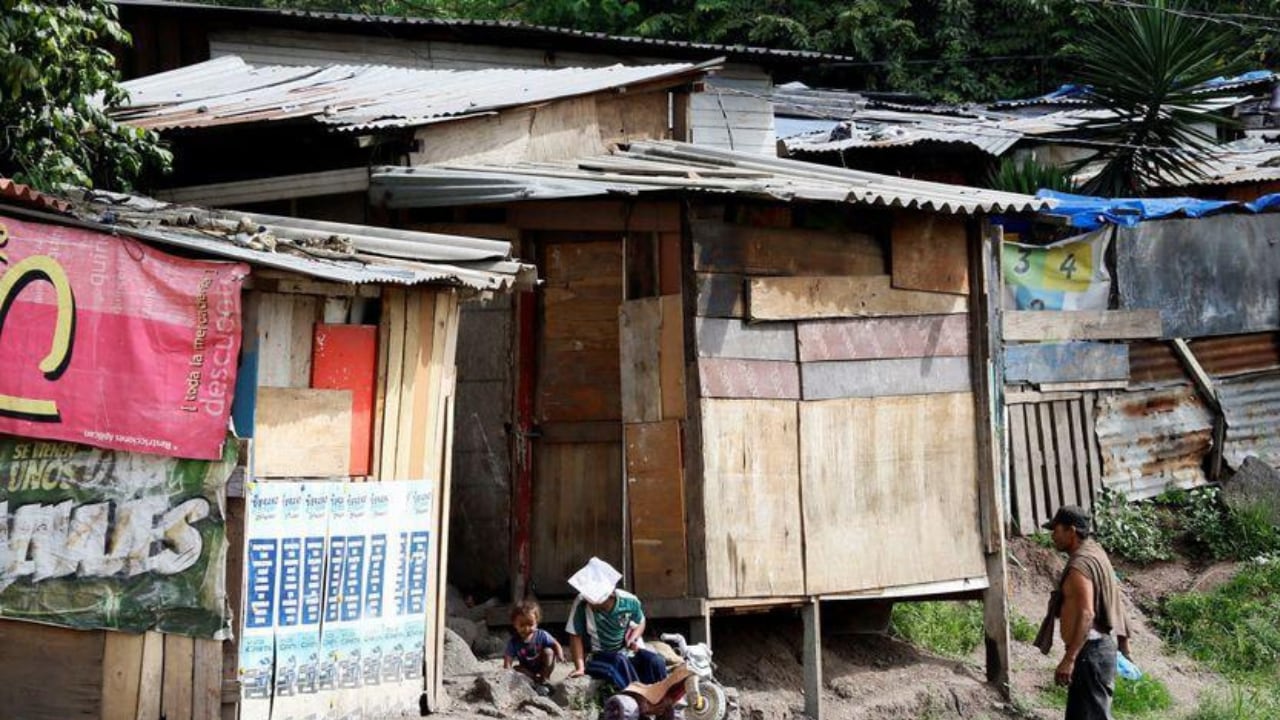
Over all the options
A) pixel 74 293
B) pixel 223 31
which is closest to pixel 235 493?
pixel 74 293

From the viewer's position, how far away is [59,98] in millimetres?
9547

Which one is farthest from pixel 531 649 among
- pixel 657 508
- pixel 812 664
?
pixel 812 664

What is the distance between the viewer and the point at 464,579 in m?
11.2

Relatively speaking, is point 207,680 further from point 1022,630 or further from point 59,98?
point 1022,630

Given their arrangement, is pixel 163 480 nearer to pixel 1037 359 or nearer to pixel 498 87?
pixel 498 87

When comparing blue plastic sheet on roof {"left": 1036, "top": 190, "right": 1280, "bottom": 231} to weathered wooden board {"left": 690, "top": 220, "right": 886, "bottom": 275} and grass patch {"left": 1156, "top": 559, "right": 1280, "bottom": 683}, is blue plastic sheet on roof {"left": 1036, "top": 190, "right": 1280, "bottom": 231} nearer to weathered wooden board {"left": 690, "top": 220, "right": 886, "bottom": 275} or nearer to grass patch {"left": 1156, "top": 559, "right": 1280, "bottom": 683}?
weathered wooden board {"left": 690, "top": 220, "right": 886, "bottom": 275}

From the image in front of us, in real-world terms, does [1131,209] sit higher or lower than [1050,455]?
higher

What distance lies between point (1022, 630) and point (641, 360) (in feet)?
13.8

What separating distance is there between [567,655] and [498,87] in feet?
15.1

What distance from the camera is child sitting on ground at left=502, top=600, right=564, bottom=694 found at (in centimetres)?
952

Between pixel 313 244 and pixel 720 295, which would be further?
pixel 720 295

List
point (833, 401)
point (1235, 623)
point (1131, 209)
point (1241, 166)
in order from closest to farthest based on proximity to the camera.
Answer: point (833, 401) → point (1235, 623) → point (1131, 209) → point (1241, 166)

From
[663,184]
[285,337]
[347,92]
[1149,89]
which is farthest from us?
[1149,89]

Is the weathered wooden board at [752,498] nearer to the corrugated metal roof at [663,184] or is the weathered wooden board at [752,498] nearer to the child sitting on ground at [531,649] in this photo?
the child sitting on ground at [531,649]
